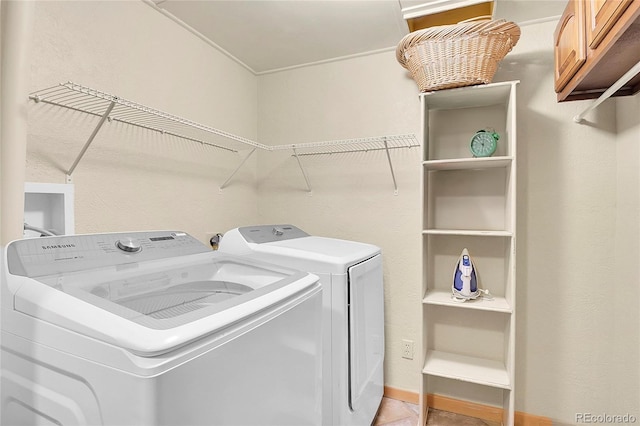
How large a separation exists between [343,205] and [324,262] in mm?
1078

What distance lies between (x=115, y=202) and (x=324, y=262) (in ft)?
3.63

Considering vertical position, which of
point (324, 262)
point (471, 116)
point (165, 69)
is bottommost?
point (324, 262)

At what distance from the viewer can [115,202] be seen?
5.61ft

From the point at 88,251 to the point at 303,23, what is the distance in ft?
5.80

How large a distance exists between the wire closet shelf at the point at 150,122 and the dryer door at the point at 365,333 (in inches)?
33.5

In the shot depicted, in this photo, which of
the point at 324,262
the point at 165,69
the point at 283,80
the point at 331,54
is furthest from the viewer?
the point at 283,80

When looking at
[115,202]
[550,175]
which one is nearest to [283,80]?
[115,202]

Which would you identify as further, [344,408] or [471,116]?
[471,116]

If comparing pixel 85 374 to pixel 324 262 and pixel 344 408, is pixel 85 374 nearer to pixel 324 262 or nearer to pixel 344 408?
pixel 324 262

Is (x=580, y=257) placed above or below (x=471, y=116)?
below

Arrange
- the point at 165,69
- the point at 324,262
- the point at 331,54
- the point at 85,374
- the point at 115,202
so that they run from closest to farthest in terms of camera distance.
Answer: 1. the point at 85,374
2. the point at 324,262
3. the point at 115,202
4. the point at 165,69
5. the point at 331,54

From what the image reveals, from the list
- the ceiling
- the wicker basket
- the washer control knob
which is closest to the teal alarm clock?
the wicker basket

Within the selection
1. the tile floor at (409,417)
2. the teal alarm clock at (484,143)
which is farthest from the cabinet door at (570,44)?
the tile floor at (409,417)

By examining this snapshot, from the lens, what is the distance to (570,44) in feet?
5.05
